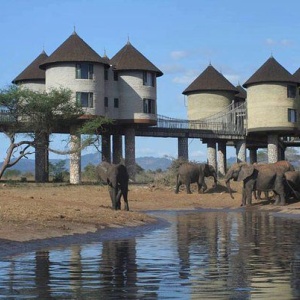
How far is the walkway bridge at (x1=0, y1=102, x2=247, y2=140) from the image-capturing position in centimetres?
7312

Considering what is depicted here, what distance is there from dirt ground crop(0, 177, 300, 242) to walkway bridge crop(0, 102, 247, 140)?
68.7 ft

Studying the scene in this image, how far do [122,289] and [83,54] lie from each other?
5439 cm

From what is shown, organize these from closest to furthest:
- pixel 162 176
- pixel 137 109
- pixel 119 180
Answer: pixel 119 180 < pixel 162 176 < pixel 137 109

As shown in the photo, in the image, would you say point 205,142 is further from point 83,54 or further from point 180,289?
point 180,289

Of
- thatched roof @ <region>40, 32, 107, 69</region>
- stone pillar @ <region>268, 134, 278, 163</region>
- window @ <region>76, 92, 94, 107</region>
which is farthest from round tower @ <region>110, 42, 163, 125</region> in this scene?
stone pillar @ <region>268, 134, 278, 163</region>

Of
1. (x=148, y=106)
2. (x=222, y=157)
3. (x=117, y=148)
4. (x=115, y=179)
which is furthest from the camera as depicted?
(x=222, y=157)

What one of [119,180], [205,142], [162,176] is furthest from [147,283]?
[205,142]

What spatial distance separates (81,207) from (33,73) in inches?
1792

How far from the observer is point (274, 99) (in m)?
74.2

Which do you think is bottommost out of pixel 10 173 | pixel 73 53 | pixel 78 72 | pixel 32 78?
pixel 10 173

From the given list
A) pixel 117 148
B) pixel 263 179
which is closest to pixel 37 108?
pixel 117 148

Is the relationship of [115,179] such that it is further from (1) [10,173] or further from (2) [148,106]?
(1) [10,173]

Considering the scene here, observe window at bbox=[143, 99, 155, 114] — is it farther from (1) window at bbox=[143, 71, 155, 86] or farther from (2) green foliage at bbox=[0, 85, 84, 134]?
(2) green foliage at bbox=[0, 85, 84, 134]

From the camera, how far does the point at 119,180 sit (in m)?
30.8
